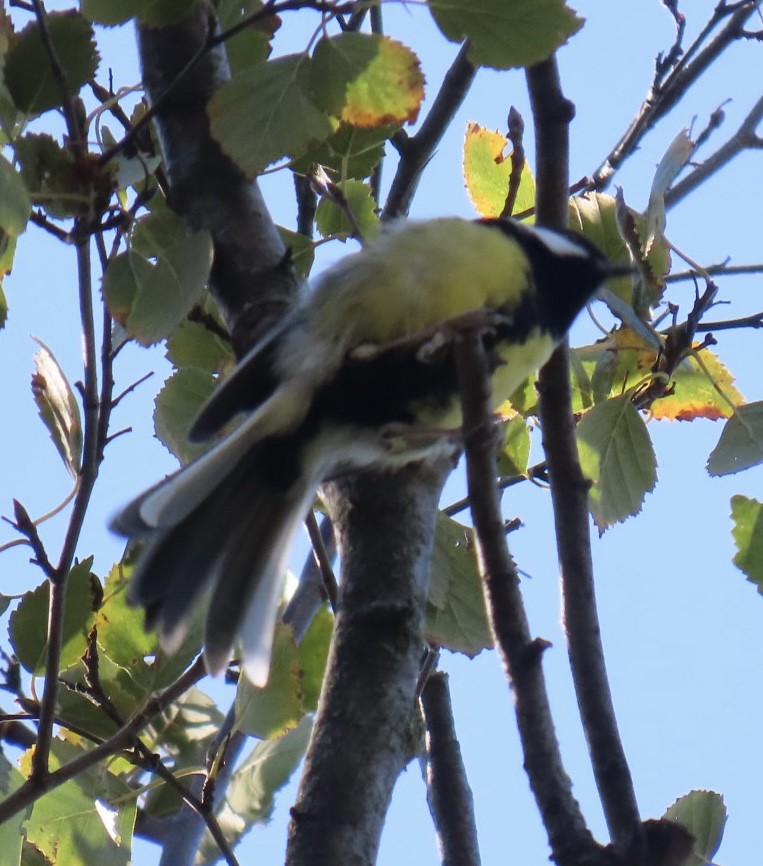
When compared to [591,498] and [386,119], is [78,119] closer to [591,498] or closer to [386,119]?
[386,119]

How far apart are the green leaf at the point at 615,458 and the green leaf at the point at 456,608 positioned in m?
0.20

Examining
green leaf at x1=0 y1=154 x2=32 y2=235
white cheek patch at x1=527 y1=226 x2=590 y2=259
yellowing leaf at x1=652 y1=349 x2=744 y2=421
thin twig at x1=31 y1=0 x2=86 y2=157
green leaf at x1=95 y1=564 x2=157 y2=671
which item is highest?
white cheek patch at x1=527 y1=226 x2=590 y2=259

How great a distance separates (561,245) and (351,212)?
33 centimetres

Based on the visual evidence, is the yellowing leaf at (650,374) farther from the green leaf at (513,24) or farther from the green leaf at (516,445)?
the green leaf at (513,24)

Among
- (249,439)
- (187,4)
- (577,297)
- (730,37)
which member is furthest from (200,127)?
(730,37)

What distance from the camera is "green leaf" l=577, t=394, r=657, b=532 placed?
165cm

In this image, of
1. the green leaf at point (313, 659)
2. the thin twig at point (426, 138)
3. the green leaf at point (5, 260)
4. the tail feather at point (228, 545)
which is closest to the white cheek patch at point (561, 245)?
the thin twig at point (426, 138)

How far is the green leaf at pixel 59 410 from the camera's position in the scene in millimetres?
1378

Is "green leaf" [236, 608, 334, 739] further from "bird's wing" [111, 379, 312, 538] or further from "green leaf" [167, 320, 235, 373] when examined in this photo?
"green leaf" [167, 320, 235, 373]

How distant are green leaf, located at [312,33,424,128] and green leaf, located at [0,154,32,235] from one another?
0.41 meters

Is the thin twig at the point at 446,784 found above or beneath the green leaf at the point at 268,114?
beneath

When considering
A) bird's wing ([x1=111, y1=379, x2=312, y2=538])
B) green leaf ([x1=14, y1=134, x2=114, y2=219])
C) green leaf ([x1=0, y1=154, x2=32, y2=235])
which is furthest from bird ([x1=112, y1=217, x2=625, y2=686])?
green leaf ([x1=0, y1=154, x2=32, y2=235])

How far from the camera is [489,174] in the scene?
→ 6.19 ft

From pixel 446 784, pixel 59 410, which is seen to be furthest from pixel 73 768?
pixel 446 784
